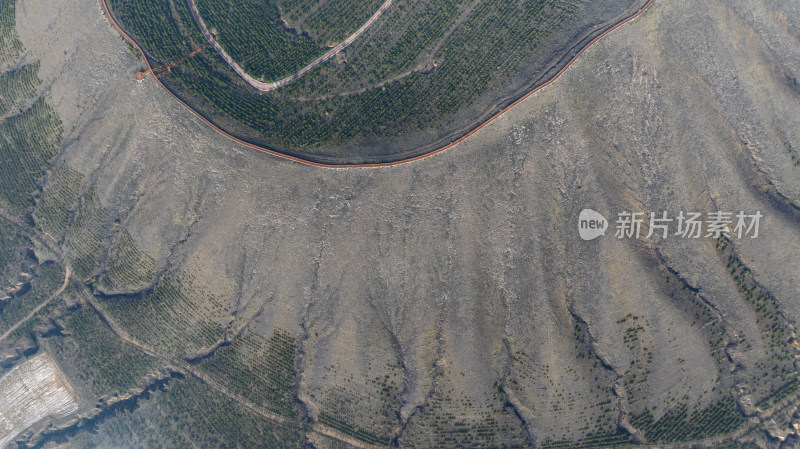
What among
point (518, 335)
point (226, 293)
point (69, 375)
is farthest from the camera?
point (69, 375)

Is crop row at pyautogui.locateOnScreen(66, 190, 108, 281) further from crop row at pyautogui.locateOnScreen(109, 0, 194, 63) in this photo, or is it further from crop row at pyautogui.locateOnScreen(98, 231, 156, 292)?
crop row at pyautogui.locateOnScreen(109, 0, 194, 63)

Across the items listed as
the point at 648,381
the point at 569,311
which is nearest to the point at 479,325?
the point at 569,311

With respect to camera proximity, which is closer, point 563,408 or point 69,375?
point 563,408

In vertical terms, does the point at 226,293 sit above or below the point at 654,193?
below

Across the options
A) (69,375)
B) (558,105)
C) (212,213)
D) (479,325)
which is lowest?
(69,375)

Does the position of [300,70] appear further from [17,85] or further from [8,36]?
[8,36]

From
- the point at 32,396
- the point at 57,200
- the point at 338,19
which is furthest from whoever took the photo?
the point at 32,396

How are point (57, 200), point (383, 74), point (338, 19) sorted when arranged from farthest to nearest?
point (57, 200) → point (338, 19) → point (383, 74)

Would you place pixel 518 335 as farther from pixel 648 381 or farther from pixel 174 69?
pixel 174 69

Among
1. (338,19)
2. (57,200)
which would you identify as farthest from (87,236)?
(338,19)
